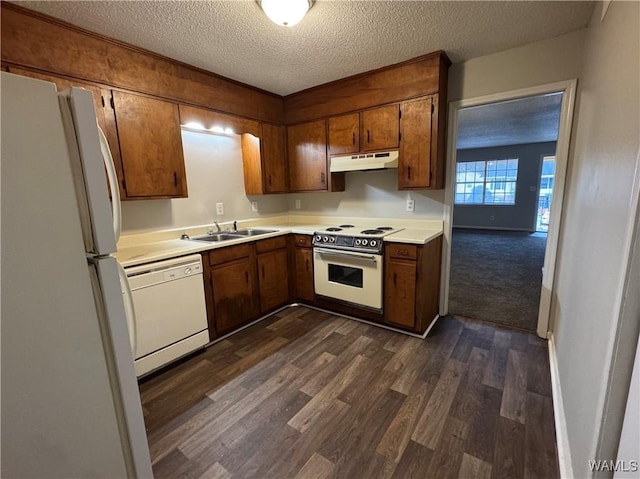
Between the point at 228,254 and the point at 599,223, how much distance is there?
8.00 ft

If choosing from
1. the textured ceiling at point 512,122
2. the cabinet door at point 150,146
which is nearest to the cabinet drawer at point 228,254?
the cabinet door at point 150,146

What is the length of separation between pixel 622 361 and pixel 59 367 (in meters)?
1.63

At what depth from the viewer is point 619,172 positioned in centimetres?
101

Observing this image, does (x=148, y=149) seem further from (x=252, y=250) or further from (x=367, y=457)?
(x=367, y=457)

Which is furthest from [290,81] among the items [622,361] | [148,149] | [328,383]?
[622,361]

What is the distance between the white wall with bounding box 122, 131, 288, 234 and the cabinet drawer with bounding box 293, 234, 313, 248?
0.71 meters

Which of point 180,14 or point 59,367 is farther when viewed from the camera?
point 180,14

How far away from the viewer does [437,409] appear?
1726 mm

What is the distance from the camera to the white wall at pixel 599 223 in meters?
0.94

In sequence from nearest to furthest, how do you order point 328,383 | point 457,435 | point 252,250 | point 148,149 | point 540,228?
1. point 457,435
2. point 328,383
3. point 148,149
4. point 252,250
5. point 540,228

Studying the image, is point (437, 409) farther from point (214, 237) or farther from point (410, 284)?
point (214, 237)

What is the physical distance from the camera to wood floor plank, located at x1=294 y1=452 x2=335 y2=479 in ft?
4.43

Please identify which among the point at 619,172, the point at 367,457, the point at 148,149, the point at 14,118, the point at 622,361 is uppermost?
the point at 148,149

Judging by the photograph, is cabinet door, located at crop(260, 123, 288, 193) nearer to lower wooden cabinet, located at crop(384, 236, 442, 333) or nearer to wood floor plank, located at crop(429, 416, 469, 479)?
lower wooden cabinet, located at crop(384, 236, 442, 333)
